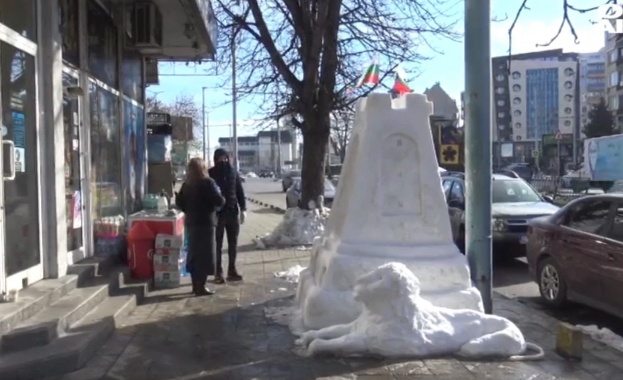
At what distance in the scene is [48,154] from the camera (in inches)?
297

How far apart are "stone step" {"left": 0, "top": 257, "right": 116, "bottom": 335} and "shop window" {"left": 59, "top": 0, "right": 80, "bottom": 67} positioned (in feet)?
8.57

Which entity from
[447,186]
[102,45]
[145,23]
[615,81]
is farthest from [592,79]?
[102,45]

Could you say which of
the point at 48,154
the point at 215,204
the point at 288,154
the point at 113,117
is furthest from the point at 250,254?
the point at 288,154

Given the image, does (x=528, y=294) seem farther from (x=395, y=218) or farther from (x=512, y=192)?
(x=512, y=192)

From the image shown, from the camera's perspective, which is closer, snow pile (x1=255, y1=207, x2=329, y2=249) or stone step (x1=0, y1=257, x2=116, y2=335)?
stone step (x1=0, y1=257, x2=116, y2=335)

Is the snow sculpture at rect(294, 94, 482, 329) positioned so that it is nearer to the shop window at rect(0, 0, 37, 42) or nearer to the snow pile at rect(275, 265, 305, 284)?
the snow pile at rect(275, 265, 305, 284)

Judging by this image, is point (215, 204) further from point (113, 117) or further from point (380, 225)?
point (113, 117)

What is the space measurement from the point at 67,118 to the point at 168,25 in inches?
172

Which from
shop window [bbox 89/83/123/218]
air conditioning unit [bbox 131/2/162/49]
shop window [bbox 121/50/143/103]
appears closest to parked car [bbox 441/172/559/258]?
shop window [bbox 89/83/123/218]

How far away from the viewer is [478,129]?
23.1 feet

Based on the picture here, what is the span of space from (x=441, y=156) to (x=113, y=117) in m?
5.45

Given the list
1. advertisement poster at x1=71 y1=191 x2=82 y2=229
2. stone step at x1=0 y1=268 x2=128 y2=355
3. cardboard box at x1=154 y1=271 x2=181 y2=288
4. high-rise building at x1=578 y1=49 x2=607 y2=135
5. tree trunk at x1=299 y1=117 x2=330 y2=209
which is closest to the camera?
stone step at x1=0 y1=268 x2=128 y2=355

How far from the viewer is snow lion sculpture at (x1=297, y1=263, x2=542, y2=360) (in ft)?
19.5

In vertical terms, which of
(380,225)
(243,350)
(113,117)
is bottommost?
(243,350)
